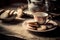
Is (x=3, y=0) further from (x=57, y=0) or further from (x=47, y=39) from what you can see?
(x=47, y=39)

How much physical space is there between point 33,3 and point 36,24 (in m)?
0.33

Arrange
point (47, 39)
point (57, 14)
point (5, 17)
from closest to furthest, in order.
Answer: point (47, 39), point (5, 17), point (57, 14)

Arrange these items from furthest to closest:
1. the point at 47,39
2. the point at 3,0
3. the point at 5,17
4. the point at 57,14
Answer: the point at 3,0, the point at 57,14, the point at 5,17, the point at 47,39

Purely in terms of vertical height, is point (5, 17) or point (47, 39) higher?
point (5, 17)

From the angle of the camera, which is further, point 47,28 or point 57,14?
point 57,14

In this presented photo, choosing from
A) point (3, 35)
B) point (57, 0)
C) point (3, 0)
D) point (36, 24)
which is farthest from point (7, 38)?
point (3, 0)

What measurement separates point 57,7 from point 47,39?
0.43 metres

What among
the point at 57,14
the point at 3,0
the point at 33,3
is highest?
the point at 3,0

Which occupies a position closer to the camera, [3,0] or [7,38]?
[7,38]

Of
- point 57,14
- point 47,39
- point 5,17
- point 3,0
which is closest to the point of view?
point 47,39

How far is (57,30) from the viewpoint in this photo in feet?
2.86

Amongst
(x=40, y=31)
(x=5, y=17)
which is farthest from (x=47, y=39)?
(x=5, y=17)

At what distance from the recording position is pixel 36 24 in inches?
34.0

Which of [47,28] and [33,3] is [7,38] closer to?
[47,28]
